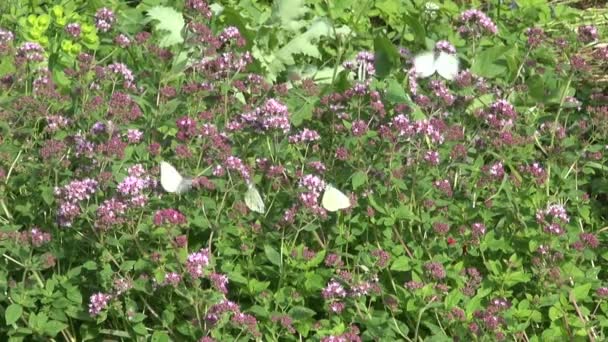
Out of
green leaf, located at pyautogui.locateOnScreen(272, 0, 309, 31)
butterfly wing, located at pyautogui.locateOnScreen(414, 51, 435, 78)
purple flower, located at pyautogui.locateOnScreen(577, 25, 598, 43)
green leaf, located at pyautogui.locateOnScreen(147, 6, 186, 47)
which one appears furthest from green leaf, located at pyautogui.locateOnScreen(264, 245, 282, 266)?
green leaf, located at pyautogui.locateOnScreen(272, 0, 309, 31)

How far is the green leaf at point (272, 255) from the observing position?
353 cm

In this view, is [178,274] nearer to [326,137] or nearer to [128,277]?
[128,277]

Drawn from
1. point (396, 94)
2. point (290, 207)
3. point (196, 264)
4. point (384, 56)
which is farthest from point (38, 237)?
point (384, 56)

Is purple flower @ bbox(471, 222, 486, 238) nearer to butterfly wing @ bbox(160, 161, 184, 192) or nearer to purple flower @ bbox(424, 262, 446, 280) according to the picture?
purple flower @ bbox(424, 262, 446, 280)

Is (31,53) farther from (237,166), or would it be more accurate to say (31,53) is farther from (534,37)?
(534,37)

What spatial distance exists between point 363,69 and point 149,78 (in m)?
0.90

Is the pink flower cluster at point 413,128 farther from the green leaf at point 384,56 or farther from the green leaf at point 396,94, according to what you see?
the green leaf at point 384,56

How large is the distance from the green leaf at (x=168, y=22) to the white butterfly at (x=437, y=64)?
5.09 ft

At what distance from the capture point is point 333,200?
11.4 ft

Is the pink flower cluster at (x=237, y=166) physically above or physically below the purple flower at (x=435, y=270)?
above

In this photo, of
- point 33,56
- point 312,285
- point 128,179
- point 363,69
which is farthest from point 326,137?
point 33,56

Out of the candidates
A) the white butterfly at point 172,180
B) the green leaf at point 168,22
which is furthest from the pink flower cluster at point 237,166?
the green leaf at point 168,22

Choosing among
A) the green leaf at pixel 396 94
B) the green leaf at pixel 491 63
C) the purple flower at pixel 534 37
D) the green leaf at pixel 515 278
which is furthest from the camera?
the green leaf at pixel 491 63

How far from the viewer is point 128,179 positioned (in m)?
3.31
